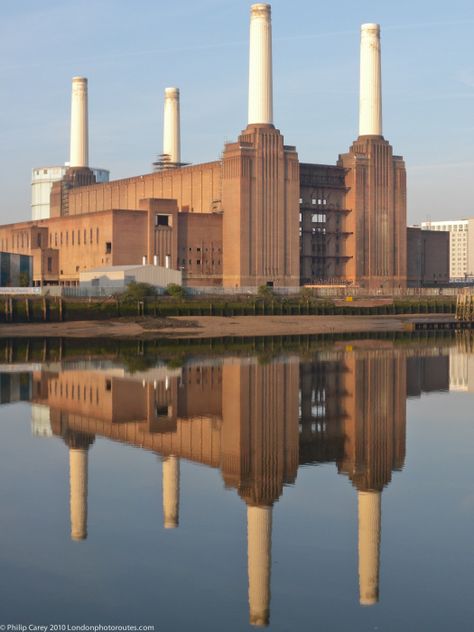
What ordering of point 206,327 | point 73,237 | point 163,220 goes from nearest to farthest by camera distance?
point 206,327 < point 163,220 < point 73,237

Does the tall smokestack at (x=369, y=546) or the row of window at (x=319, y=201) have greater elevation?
the row of window at (x=319, y=201)

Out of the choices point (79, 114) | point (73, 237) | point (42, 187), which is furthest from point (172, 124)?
point (42, 187)

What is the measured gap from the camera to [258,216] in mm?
98688

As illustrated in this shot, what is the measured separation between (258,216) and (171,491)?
78993mm

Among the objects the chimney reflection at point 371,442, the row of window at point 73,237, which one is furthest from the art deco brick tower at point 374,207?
the chimney reflection at point 371,442

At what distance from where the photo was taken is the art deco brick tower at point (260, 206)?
317ft

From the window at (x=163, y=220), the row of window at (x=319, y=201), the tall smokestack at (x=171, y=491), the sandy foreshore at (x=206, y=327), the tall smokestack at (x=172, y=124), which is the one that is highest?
the tall smokestack at (x=172, y=124)

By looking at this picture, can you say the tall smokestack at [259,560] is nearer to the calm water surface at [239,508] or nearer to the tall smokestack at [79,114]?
the calm water surface at [239,508]

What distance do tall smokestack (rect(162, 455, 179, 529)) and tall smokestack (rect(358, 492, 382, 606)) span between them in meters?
3.45

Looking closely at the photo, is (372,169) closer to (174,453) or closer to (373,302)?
(373,302)

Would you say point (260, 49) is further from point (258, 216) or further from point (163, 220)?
point (163, 220)

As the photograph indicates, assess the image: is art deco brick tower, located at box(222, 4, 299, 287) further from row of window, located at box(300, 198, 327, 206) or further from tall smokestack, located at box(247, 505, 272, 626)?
tall smokestack, located at box(247, 505, 272, 626)

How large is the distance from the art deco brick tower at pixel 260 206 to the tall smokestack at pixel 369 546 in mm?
78107

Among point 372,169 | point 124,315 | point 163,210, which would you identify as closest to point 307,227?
point 372,169
